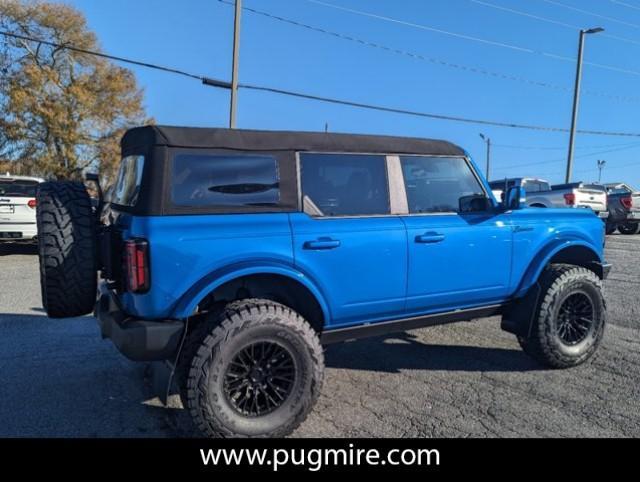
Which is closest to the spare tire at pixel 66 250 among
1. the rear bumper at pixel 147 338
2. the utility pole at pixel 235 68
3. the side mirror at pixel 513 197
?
the rear bumper at pixel 147 338

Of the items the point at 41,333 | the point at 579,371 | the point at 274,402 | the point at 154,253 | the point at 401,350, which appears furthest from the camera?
the point at 41,333

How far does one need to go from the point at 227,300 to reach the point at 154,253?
662 mm

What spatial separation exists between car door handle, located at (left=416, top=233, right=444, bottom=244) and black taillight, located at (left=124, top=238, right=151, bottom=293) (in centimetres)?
189

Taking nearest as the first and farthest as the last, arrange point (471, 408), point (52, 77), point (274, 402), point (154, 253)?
point (154, 253)
point (274, 402)
point (471, 408)
point (52, 77)

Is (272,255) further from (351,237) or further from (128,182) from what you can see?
(128,182)

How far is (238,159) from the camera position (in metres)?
3.20

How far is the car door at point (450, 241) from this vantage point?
3.67 meters

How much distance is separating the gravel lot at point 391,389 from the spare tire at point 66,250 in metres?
0.83

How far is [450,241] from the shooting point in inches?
148

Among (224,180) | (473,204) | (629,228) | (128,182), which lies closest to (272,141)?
(224,180)

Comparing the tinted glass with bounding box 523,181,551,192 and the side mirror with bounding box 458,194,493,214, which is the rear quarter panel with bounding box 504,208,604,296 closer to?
the side mirror with bounding box 458,194,493,214

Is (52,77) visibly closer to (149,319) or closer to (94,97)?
(94,97)

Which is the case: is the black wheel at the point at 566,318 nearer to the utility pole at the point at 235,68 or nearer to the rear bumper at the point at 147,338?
the rear bumper at the point at 147,338
